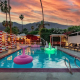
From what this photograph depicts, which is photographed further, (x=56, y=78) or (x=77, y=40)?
(x=77, y=40)

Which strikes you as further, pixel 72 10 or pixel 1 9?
pixel 1 9

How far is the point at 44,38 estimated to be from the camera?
25969mm

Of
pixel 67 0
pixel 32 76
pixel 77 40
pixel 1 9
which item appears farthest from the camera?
pixel 1 9

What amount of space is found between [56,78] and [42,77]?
2.10ft

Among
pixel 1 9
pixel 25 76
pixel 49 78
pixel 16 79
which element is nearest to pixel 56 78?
pixel 49 78

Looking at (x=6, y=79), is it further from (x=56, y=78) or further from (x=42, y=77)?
(x=56, y=78)

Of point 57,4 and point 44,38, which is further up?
point 57,4

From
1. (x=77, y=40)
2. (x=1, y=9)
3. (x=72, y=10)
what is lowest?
(x=77, y=40)

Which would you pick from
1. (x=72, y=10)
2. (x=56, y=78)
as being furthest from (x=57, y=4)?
(x=56, y=78)

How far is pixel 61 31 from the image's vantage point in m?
27.1

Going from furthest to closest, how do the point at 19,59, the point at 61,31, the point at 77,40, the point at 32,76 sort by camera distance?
the point at 61,31, the point at 77,40, the point at 19,59, the point at 32,76

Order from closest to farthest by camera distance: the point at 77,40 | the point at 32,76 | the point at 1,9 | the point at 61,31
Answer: the point at 32,76 → the point at 77,40 → the point at 61,31 → the point at 1,9

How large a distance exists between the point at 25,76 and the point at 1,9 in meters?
40.7

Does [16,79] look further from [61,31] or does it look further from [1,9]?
[1,9]
